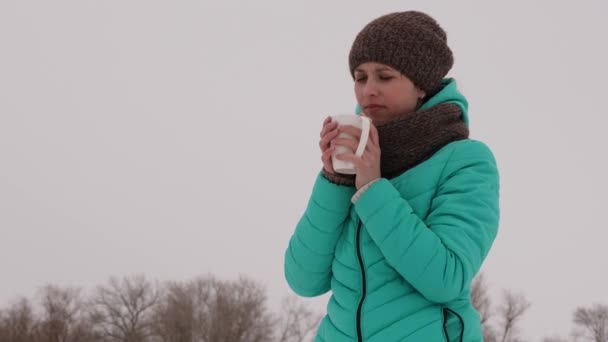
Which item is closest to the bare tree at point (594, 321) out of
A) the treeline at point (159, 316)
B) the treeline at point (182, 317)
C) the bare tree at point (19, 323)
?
the treeline at point (182, 317)

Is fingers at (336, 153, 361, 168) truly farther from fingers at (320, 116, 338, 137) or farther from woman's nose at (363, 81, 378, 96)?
woman's nose at (363, 81, 378, 96)

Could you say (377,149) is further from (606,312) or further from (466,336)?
(606,312)

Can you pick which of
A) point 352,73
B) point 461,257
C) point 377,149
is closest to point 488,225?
point 461,257

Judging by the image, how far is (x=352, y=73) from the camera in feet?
7.01

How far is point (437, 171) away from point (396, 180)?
13 centimetres

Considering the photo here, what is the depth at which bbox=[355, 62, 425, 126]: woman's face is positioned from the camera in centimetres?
197

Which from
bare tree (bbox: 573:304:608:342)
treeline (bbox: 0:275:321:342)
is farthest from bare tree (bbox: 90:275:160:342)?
bare tree (bbox: 573:304:608:342)

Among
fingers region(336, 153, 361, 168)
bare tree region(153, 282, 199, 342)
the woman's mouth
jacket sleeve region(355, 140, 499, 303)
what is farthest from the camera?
bare tree region(153, 282, 199, 342)

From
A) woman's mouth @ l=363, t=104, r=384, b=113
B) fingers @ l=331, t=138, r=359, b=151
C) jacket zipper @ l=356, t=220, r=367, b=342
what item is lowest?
jacket zipper @ l=356, t=220, r=367, b=342

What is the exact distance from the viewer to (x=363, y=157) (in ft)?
5.88

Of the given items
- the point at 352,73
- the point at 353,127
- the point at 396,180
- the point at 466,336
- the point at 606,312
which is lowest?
the point at 606,312

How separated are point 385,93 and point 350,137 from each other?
26 centimetres

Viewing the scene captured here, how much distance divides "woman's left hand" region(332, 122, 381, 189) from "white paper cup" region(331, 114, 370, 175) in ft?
0.04

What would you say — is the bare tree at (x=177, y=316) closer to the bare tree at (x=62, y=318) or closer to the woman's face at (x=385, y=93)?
the bare tree at (x=62, y=318)
